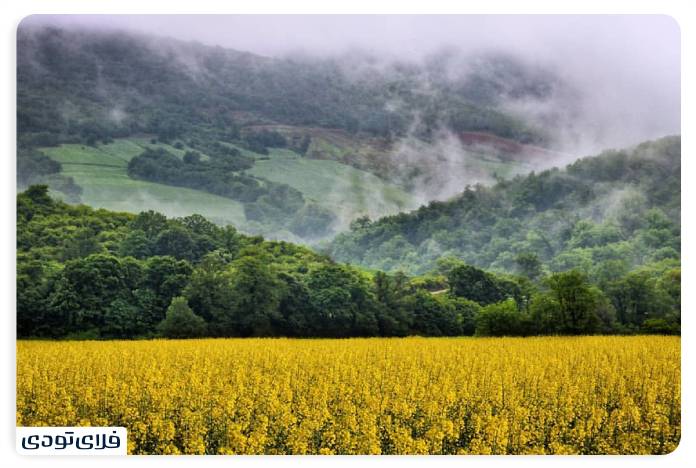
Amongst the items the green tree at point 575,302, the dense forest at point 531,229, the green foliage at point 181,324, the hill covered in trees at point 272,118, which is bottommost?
the green foliage at point 181,324

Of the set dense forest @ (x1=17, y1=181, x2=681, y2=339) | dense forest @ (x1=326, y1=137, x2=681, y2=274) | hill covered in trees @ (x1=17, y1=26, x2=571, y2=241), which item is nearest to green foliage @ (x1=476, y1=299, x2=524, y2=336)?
dense forest @ (x1=17, y1=181, x2=681, y2=339)

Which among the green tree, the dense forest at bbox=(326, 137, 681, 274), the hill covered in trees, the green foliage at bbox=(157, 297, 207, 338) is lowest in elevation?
the green foliage at bbox=(157, 297, 207, 338)

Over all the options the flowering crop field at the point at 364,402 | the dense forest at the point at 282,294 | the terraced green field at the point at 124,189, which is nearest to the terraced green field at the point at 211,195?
the terraced green field at the point at 124,189

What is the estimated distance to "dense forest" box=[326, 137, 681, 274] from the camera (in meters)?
15.0

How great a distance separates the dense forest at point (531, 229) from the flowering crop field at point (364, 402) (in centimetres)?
455

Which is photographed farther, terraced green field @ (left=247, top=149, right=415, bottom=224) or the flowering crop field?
terraced green field @ (left=247, top=149, right=415, bottom=224)

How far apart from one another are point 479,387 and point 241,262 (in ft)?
23.1

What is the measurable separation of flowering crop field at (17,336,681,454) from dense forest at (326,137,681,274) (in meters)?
4.55

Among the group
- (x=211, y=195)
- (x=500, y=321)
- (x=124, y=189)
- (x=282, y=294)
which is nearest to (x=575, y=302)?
(x=500, y=321)

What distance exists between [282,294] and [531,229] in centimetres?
508

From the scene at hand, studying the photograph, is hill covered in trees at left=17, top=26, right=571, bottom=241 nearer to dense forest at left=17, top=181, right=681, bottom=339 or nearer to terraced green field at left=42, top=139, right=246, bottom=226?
terraced green field at left=42, top=139, right=246, bottom=226

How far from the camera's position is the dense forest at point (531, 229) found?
1504cm

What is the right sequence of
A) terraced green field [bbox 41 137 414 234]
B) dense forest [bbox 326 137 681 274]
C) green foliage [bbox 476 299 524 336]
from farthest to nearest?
dense forest [bbox 326 137 681 274], terraced green field [bbox 41 137 414 234], green foliage [bbox 476 299 524 336]

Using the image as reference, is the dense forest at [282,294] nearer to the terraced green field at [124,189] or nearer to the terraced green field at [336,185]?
the terraced green field at [124,189]
